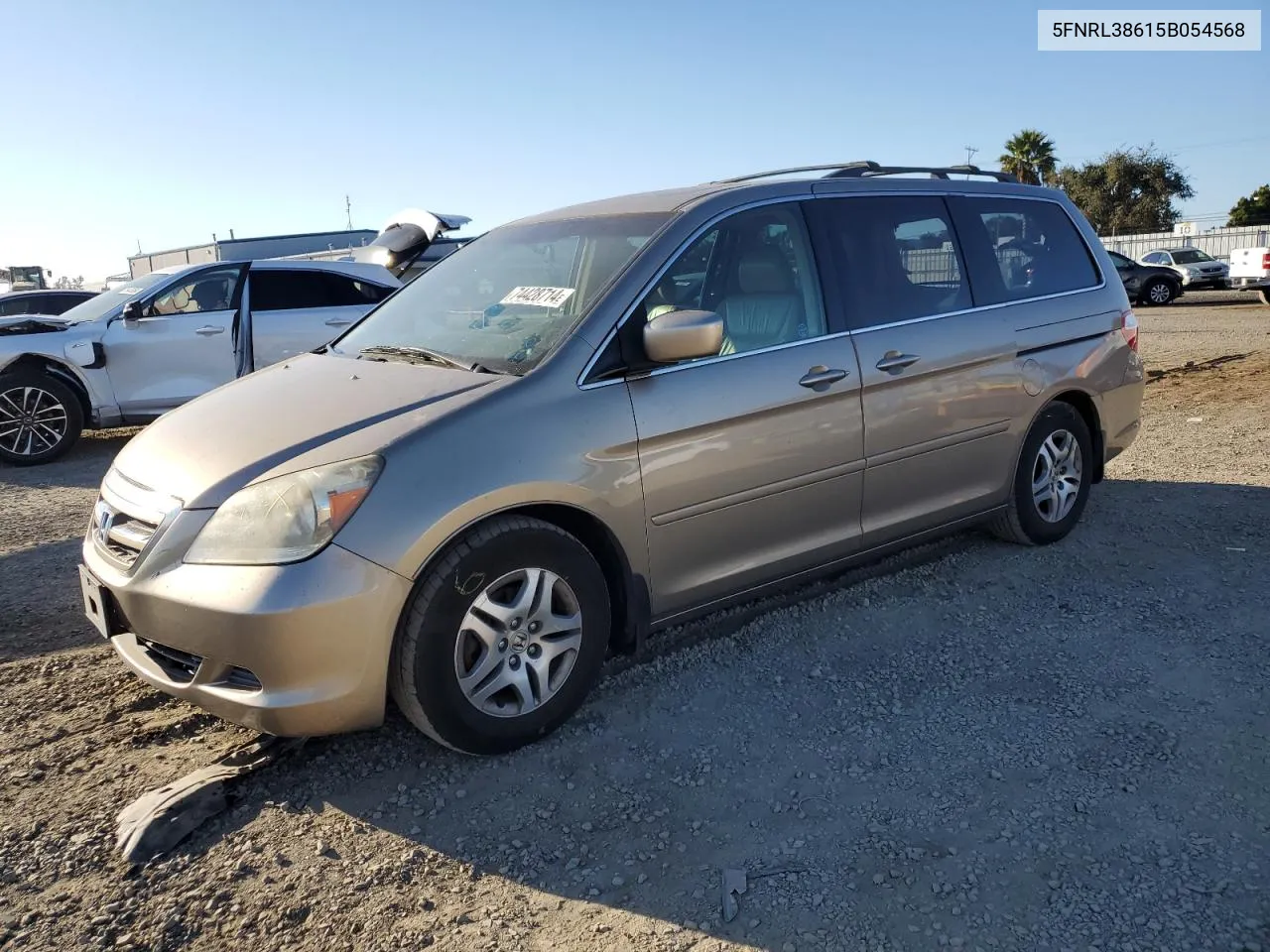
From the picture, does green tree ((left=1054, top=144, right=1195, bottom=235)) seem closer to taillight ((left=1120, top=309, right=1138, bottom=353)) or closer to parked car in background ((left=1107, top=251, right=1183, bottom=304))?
parked car in background ((left=1107, top=251, right=1183, bottom=304))

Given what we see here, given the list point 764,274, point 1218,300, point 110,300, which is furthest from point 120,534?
point 1218,300

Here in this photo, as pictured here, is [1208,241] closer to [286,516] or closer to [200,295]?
[200,295]

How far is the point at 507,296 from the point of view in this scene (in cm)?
389

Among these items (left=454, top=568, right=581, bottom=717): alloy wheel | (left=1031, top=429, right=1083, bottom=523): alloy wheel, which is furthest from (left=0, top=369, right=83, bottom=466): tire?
(left=1031, top=429, right=1083, bottom=523): alloy wheel

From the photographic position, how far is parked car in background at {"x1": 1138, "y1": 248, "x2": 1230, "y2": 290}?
25.4 meters

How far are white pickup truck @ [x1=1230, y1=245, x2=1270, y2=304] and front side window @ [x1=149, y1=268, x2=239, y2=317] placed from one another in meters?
20.4

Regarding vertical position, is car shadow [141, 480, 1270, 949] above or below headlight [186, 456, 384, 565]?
below

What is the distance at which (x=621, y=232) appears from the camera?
12.5 feet

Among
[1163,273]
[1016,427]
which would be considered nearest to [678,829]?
[1016,427]

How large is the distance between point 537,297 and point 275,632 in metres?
1.64

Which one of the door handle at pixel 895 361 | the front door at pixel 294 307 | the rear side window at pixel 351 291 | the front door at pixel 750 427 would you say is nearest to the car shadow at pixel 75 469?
the front door at pixel 294 307

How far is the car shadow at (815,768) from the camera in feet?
8.47

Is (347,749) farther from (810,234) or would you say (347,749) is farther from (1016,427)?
(1016,427)

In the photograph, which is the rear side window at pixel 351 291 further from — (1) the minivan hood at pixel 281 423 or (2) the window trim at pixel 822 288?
(2) the window trim at pixel 822 288
